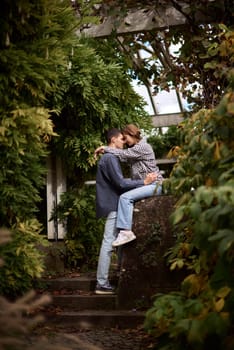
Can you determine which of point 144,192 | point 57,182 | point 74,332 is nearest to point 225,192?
point 74,332

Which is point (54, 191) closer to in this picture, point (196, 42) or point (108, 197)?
point (108, 197)

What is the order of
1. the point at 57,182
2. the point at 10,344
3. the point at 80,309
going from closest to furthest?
the point at 10,344 → the point at 80,309 → the point at 57,182

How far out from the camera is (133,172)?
569cm

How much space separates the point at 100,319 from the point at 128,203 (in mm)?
1042

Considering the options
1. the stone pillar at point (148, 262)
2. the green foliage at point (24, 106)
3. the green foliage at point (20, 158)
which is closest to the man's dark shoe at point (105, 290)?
the stone pillar at point (148, 262)

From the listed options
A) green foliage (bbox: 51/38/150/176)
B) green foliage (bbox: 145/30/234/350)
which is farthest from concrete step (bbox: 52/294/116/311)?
green foliage (bbox: 145/30/234/350)

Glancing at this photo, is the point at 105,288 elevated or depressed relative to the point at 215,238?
depressed

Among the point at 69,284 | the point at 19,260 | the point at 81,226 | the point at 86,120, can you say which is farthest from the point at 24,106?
the point at 81,226

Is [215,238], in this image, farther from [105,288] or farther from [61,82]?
[61,82]

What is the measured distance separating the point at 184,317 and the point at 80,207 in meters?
3.91

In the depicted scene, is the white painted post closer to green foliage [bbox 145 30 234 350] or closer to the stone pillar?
the stone pillar

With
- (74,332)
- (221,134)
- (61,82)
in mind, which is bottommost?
(74,332)

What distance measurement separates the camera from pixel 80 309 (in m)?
5.32

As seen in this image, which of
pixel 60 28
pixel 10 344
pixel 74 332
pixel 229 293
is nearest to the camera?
pixel 10 344
